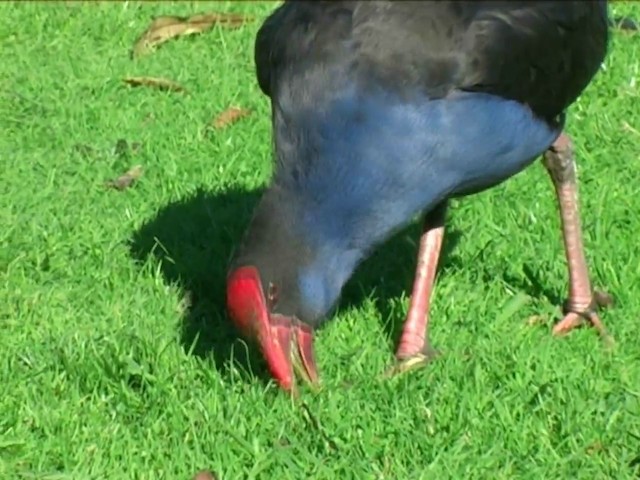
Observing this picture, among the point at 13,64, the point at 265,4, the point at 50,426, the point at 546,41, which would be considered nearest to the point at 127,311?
the point at 50,426

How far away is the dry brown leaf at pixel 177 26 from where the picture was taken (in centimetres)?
837

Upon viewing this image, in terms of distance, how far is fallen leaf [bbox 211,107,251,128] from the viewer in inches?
288

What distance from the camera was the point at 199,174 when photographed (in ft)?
22.2

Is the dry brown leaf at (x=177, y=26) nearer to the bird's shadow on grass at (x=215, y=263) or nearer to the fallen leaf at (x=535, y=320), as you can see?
the bird's shadow on grass at (x=215, y=263)

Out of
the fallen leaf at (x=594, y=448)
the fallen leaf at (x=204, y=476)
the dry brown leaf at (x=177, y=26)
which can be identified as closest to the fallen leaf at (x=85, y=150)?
the dry brown leaf at (x=177, y=26)

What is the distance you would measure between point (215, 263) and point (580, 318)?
1431 mm

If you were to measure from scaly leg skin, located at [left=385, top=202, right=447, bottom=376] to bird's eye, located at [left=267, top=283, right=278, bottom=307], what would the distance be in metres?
0.58

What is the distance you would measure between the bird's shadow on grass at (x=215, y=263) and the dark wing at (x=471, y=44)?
1.04 m

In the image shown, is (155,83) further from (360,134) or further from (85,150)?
(360,134)

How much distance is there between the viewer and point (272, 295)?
4.68 metres

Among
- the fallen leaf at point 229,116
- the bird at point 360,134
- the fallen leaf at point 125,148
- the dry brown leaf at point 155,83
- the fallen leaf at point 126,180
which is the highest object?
the bird at point 360,134

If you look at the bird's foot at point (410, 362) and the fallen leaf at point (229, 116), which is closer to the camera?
the bird's foot at point (410, 362)

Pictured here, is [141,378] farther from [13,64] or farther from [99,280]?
[13,64]

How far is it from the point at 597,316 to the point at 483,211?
95cm
